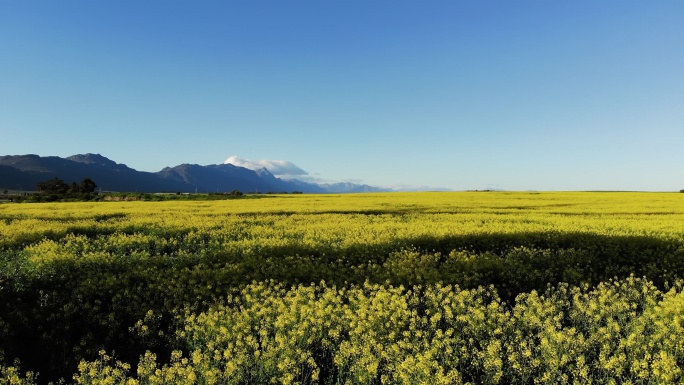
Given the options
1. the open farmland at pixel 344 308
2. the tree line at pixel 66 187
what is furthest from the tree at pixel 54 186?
the open farmland at pixel 344 308

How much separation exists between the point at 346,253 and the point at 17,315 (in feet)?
32.4

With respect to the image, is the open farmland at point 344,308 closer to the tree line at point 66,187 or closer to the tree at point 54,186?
the tree line at point 66,187

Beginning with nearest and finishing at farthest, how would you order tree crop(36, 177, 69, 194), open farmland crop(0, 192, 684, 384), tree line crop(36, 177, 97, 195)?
open farmland crop(0, 192, 684, 384)
tree line crop(36, 177, 97, 195)
tree crop(36, 177, 69, 194)

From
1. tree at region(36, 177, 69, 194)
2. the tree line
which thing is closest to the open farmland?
the tree line

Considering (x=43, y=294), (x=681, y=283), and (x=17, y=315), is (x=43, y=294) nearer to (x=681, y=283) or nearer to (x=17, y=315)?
(x=17, y=315)

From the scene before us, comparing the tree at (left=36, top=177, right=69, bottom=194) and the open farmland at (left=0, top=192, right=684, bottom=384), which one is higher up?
the tree at (left=36, top=177, right=69, bottom=194)

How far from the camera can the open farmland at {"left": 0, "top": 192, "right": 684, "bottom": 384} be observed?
24.4 ft

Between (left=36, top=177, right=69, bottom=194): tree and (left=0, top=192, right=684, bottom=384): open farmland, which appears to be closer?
(left=0, top=192, right=684, bottom=384): open farmland

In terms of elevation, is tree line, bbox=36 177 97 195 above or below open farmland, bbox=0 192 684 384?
above

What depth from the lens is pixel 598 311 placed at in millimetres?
10336

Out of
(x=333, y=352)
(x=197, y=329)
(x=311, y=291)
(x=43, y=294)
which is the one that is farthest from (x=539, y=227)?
(x=43, y=294)

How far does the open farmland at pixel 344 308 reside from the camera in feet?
24.4

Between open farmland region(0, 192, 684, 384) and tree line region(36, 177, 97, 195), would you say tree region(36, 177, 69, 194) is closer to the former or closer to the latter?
tree line region(36, 177, 97, 195)

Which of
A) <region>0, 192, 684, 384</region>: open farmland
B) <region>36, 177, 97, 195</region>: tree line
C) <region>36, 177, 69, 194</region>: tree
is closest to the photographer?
<region>0, 192, 684, 384</region>: open farmland
